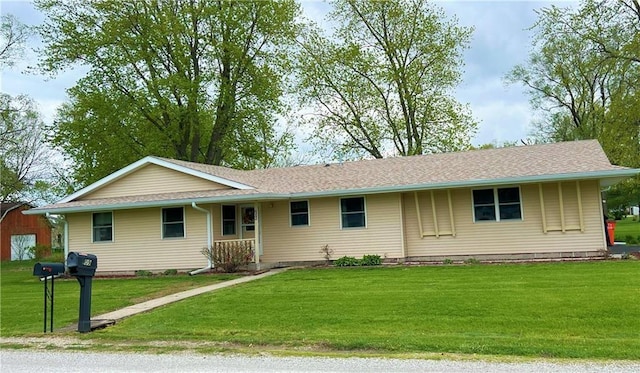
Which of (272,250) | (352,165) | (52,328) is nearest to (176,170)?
(272,250)

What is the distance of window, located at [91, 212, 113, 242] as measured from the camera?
18344 millimetres

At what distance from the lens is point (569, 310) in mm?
8039

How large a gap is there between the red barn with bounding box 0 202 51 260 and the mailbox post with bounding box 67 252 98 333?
30891 millimetres

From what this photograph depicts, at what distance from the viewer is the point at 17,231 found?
122ft

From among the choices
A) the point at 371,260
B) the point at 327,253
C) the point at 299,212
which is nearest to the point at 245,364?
the point at 371,260

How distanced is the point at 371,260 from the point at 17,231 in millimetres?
30908

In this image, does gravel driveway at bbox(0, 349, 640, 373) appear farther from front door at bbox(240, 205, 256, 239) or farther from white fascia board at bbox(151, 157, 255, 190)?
front door at bbox(240, 205, 256, 239)

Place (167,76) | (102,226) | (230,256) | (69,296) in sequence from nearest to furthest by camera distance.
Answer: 1. (69,296)
2. (230,256)
3. (102,226)
4. (167,76)

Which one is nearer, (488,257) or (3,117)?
(488,257)

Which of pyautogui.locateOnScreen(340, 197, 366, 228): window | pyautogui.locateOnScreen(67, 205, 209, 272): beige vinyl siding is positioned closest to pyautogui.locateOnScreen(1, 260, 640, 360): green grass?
pyautogui.locateOnScreen(67, 205, 209, 272): beige vinyl siding

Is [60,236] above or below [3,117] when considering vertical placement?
below

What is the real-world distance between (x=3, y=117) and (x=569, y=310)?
3154 centimetres

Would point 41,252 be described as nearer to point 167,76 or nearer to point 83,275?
point 167,76

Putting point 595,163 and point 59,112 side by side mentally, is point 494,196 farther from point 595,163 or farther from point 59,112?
point 59,112
